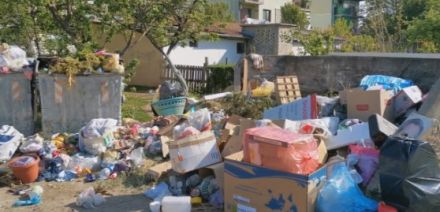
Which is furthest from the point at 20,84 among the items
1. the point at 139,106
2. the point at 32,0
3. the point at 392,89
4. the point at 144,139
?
the point at 392,89

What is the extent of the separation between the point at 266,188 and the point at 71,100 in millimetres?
4313

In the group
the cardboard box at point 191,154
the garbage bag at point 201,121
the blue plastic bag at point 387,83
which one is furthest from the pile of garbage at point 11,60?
the blue plastic bag at point 387,83

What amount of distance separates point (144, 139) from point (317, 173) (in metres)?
3.48

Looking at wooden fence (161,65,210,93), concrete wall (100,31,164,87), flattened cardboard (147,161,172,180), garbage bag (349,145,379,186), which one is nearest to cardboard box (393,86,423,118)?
garbage bag (349,145,379,186)

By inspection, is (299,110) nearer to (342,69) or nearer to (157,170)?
(157,170)

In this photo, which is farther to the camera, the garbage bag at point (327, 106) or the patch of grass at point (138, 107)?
the patch of grass at point (138, 107)

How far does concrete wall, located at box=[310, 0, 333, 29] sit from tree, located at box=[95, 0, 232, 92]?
1597 inches

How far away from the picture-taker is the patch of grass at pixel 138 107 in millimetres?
10172

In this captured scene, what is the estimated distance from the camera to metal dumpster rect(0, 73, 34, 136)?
7.64 meters

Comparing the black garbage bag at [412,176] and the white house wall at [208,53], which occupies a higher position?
the white house wall at [208,53]

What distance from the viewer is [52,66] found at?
7.57m

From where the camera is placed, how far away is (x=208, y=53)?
21.3 meters

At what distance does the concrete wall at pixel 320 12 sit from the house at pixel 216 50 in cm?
3048

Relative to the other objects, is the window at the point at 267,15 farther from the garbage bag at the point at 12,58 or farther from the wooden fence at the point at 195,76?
the garbage bag at the point at 12,58
